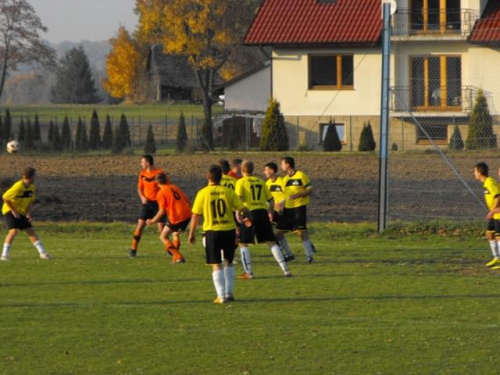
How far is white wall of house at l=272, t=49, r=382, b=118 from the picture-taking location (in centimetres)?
4953

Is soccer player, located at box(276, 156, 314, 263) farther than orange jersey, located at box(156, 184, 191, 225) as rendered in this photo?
No

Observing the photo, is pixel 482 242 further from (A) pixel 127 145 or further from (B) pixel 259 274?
(A) pixel 127 145

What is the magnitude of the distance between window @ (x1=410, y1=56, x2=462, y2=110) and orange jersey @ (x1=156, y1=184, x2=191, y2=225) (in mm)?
18722

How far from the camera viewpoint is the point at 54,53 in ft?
234

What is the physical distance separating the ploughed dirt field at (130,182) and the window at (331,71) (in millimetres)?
5972

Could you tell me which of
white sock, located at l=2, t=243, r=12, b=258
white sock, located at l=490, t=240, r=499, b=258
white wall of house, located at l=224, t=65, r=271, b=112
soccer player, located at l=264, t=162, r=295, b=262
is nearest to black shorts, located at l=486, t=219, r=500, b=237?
white sock, located at l=490, t=240, r=499, b=258

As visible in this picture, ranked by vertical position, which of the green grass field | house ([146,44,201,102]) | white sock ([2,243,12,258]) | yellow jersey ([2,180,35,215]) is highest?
house ([146,44,201,102])

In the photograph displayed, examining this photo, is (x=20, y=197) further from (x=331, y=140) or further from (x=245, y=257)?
(x=331, y=140)

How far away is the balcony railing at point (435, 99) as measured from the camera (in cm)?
3884

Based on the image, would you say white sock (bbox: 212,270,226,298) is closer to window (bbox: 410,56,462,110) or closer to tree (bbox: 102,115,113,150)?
window (bbox: 410,56,462,110)

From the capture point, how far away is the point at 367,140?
154ft

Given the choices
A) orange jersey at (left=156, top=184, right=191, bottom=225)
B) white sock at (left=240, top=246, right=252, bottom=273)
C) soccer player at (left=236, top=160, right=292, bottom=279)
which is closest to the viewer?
white sock at (left=240, top=246, right=252, bottom=273)

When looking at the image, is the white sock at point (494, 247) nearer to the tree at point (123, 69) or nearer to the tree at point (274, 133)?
the tree at point (274, 133)

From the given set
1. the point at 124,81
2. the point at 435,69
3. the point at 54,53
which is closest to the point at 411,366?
the point at 435,69
